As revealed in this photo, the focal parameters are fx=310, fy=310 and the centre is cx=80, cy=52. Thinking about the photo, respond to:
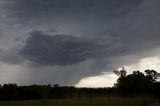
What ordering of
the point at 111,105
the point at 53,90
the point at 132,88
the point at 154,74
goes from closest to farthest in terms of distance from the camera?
the point at 111,105, the point at 132,88, the point at 154,74, the point at 53,90

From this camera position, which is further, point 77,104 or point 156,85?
point 156,85

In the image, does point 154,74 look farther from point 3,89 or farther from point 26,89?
point 3,89

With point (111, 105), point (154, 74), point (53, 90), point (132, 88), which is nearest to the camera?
point (111, 105)

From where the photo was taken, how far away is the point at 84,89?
525 ft

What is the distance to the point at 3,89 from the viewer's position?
13750 cm

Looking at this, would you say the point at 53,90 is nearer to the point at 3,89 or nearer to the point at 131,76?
the point at 3,89

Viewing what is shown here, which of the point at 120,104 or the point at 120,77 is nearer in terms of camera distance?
the point at 120,104

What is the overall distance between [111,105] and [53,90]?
248 feet

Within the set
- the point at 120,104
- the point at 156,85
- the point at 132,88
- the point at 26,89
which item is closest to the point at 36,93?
the point at 26,89

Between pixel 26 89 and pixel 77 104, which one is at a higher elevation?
pixel 26 89

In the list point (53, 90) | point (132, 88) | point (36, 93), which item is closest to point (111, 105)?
point (132, 88)

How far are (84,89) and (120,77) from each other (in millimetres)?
28353

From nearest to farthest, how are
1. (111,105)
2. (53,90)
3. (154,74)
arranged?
(111,105) → (154,74) → (53,90)

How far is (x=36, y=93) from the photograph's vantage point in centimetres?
13862
